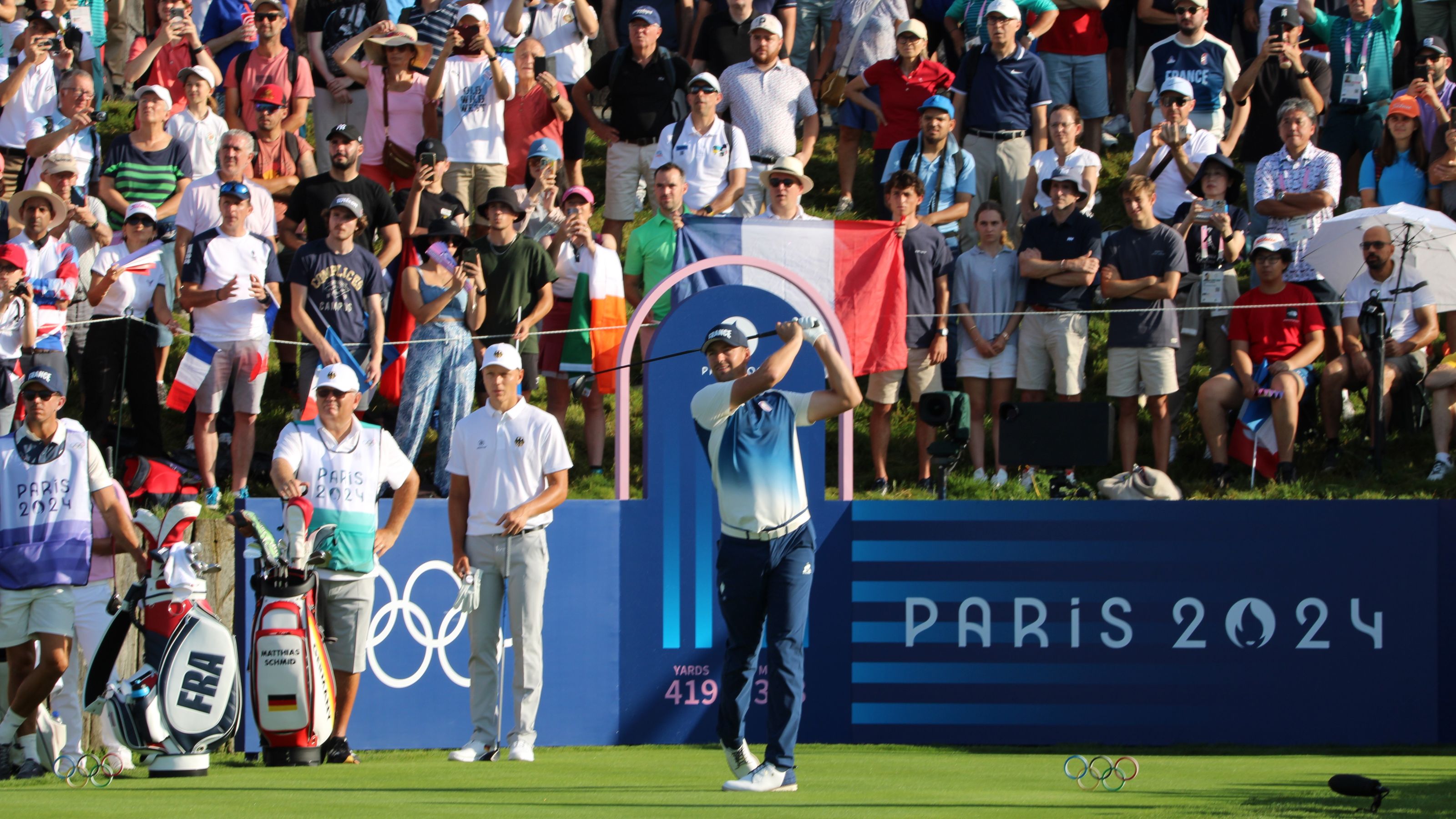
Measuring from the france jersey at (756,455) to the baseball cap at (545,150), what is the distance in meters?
6.15

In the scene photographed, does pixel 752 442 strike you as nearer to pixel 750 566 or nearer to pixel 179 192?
pixel 750 566

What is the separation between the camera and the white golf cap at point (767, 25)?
46.1ft

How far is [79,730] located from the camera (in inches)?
341

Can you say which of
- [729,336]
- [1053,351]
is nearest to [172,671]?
[729,336]

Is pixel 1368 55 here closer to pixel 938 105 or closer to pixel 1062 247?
pixel 938 105

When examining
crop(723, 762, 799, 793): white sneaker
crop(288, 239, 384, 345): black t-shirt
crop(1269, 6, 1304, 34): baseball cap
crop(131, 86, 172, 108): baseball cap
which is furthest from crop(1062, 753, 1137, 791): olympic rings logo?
crop(1269, 6, 1304, 34): baseball cap

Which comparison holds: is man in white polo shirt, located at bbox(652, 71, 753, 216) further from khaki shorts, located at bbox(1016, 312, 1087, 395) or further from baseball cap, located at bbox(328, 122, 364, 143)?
khaki shorts, located at bbox(1016, 312, 1087, 395)

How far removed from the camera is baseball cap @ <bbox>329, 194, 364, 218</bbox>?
11250mm

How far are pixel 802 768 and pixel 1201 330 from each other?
638 centimetres

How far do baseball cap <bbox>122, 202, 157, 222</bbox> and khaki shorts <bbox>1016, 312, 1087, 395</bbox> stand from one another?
249 inches

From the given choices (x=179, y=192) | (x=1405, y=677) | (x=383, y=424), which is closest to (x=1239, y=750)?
(x=1405, y=677)

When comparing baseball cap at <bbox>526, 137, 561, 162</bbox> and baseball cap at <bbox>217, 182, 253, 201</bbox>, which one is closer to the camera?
baseball cap at <bbox>217, 182, 253, 201</bbox>

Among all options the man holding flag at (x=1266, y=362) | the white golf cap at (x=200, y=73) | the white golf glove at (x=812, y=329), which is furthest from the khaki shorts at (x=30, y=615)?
the man holding flag at (x=1266, y=362)

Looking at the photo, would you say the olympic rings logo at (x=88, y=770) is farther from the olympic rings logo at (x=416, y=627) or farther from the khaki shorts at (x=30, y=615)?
the olympic rings logo at (x=416, y=627)
